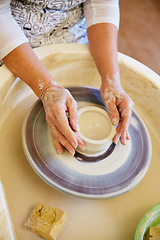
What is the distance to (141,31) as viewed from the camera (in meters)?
3.01

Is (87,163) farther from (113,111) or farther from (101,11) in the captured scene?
(101,11)

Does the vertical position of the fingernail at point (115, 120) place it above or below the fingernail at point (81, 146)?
below

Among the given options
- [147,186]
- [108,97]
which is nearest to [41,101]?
[108,97]

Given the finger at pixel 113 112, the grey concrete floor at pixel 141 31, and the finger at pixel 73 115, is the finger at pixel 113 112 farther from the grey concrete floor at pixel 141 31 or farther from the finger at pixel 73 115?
the grey concrete floor at pixel 141 31

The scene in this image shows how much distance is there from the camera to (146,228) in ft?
2.77

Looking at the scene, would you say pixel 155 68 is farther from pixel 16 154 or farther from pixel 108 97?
pixel 16 154

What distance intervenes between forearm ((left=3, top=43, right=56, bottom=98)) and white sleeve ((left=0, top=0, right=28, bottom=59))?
0.02 metres

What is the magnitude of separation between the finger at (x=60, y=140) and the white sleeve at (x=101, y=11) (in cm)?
68

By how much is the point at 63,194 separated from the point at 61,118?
0.31 metres

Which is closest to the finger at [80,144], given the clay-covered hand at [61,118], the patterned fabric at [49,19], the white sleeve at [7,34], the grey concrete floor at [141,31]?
the clay-covered hand at [61,118]

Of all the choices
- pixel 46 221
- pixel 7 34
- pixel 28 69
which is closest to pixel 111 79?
pixel 28 69

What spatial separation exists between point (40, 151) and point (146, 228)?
0.50m

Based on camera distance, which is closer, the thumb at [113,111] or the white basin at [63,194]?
the white basin at [63,194]

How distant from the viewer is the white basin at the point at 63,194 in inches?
36.5
